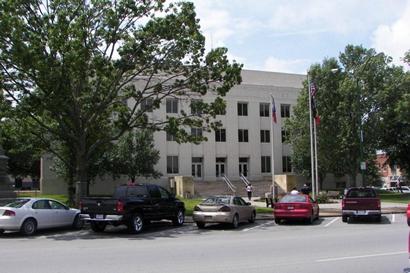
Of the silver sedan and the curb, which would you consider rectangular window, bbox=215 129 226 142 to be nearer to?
the curb

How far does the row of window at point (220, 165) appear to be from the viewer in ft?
177

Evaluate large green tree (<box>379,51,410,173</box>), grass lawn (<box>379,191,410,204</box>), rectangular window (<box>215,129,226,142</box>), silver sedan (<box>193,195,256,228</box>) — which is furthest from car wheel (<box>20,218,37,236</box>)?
rectangular window (<box>215,129,226,142</box>)

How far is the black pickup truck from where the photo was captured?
18.9 metres

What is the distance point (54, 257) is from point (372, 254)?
770 centimetres

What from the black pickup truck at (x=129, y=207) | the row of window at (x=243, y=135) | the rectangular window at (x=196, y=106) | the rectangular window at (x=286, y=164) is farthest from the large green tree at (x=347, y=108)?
the black pickup truck at (x=129, y=207)

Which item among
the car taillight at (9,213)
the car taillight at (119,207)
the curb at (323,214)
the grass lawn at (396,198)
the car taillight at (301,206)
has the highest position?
the car taillight at (119,207)

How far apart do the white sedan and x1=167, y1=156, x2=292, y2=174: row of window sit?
3261 centimetres

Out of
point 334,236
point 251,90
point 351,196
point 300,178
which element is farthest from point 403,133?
point 334,236

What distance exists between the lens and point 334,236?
56.5 ft

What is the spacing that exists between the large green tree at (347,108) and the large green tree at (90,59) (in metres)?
23.5

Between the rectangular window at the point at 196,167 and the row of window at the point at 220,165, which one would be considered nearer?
the row of window at the point at 220,165

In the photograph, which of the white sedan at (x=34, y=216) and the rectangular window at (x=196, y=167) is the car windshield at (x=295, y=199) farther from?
A: the rectangular window at (x=196, y=167)

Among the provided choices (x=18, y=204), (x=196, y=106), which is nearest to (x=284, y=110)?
(x=196, y=106)

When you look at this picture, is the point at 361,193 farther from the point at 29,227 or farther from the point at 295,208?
the point at 29,227
